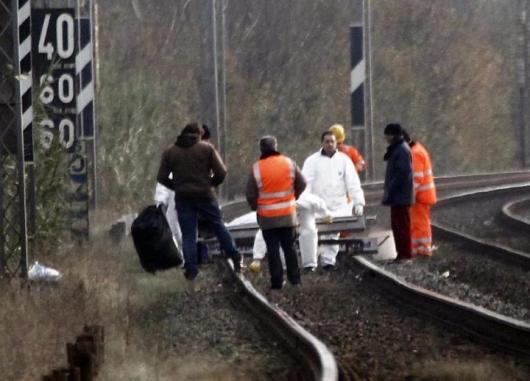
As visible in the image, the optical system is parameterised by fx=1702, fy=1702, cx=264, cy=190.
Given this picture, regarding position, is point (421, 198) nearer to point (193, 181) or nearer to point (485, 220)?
point (193, 181)

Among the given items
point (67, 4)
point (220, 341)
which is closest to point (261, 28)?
point (67, 4)

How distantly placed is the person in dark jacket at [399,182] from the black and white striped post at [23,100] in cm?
500

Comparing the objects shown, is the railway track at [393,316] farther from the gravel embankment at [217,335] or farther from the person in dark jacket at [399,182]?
the person in dark jacket at [399,182]

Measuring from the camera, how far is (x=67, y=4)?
848 inches

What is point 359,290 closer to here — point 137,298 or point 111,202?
point 137,298

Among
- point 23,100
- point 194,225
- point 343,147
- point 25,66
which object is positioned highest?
point 25,66

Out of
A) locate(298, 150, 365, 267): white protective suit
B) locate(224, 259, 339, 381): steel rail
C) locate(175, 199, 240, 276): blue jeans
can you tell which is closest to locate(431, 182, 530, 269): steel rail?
locate(298, 150, 365, 267): white protective suit

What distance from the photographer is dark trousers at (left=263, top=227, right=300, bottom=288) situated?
1734cm

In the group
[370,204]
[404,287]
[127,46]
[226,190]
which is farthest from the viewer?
[127,46]

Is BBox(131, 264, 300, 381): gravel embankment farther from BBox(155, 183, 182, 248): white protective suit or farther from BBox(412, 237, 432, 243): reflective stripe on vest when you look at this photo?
BBox(412, 237, 432, 243): reflective stripe on vest

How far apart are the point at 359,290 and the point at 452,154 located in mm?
39446

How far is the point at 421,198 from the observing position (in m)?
20.8

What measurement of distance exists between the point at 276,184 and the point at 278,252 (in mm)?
725

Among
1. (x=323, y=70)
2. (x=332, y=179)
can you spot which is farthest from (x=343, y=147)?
(x=323, y=70)
